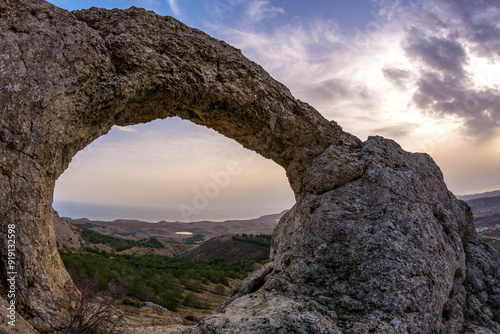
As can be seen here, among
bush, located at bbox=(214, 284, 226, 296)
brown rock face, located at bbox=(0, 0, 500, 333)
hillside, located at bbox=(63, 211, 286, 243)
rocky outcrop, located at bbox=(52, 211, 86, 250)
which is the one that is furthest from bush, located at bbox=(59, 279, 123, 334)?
hillside, located at bbox=(63, 211, 286, 243)

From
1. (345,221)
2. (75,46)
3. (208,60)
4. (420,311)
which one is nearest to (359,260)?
(345,221)

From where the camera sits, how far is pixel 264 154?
9883 millimetres

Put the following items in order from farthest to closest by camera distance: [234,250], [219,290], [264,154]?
[234,250], [219,290], [264,154]

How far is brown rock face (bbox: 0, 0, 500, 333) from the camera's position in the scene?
16.9 feet

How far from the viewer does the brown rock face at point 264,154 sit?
16.9 feet

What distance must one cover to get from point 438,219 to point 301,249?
15.5ft

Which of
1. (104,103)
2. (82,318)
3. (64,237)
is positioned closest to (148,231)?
(64,237)

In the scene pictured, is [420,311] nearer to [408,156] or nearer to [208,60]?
[408,156]

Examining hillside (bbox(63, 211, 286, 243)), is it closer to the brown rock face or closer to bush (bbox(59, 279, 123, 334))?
bush (bbox(59, 279, 123, 334))

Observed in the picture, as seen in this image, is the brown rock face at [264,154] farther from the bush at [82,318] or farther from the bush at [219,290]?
the bush at [219,290]

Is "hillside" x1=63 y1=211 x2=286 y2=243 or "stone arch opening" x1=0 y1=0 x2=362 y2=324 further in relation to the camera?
"hillside" x1=63 y1=211 x2=286 y2=243

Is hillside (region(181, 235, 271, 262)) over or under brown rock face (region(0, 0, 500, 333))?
under

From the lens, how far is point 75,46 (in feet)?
19.7

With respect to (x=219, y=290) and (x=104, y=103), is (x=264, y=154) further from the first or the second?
(x=219, y=290)
